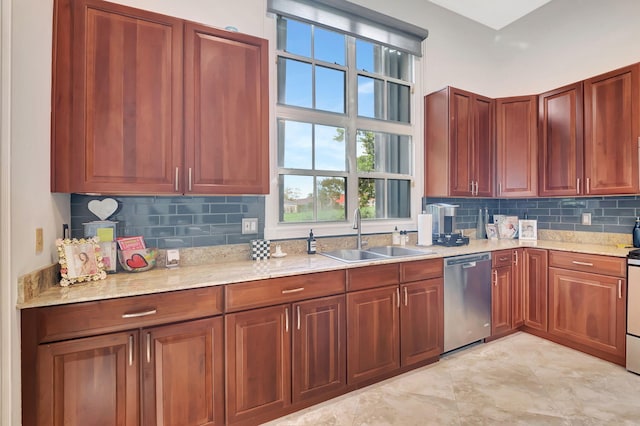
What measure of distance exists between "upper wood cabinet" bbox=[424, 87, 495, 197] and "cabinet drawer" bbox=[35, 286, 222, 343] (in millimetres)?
2572

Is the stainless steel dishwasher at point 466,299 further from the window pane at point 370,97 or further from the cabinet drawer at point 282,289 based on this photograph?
the window pane at point 370,97

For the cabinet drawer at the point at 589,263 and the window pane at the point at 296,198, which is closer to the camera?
the cabinet drawer at the point at 589,263

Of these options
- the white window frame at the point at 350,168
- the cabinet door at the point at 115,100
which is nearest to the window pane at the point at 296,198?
the white window frame at the point at 350,168

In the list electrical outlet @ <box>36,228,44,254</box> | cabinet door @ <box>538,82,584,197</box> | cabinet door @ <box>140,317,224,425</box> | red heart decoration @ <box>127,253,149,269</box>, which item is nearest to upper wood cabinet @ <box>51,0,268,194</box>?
electrical outlet @ <box>36,228,44,254</box>

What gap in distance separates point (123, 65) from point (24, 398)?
1687 mm

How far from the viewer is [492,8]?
3.62m

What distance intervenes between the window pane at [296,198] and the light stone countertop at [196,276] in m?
0.37

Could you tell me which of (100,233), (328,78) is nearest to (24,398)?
(100,233)

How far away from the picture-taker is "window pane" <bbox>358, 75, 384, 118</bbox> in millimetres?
3138

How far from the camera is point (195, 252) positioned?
2.24 metres

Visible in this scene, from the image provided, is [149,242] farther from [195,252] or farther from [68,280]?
[68,280]

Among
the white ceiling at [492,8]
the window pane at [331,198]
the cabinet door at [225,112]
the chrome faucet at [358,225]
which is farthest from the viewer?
the white ceiling at [492,8]

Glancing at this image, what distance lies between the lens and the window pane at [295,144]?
8.93 feet

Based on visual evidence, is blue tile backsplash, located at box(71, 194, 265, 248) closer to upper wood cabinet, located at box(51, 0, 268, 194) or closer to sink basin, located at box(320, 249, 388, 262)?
upper wood cabinet, located at box(51, 0, 268, 194)
